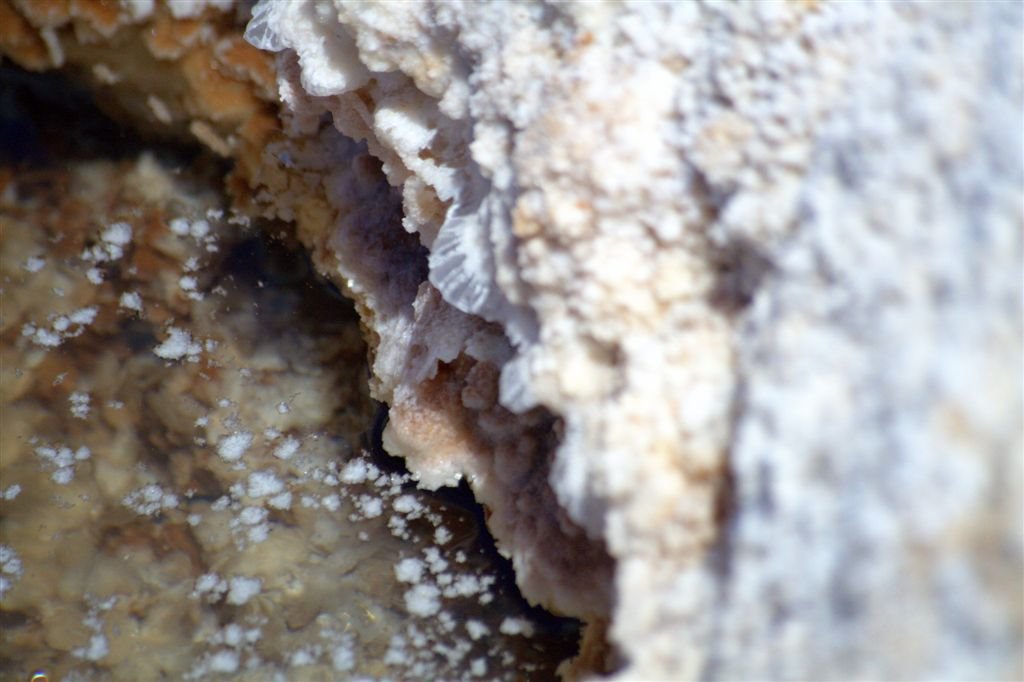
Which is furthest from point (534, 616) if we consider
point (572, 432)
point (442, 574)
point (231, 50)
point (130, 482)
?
point (231, 50)

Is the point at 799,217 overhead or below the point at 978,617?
overhead

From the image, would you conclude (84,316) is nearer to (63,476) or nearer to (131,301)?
(131,301)

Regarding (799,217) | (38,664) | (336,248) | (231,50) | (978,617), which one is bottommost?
(38,664)

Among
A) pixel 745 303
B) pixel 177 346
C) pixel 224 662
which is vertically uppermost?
pixel 745 303

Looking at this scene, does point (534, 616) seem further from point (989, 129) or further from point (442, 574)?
point (989, 129)

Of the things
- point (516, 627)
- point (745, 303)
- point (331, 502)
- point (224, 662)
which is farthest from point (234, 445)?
point (745, 303)

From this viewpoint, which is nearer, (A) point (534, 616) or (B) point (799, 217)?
(B) point (799, 217)

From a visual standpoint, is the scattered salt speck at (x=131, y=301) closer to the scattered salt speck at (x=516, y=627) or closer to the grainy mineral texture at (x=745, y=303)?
the grainy mineral texture at (x=745, y=303)
